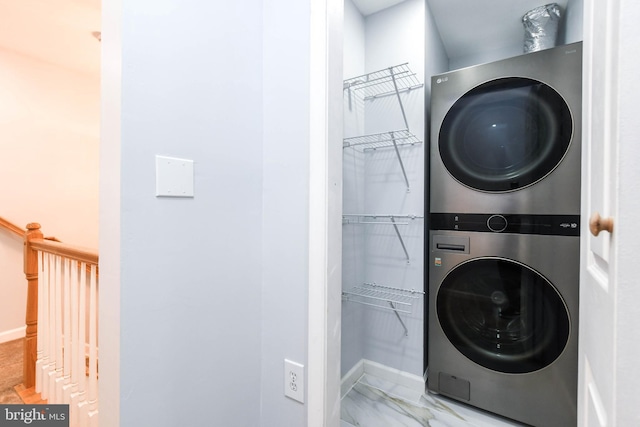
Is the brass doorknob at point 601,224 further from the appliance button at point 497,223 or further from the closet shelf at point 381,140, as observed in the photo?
the closet shelf at point 381,140

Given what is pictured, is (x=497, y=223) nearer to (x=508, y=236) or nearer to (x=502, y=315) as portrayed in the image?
(x=508, y=236)

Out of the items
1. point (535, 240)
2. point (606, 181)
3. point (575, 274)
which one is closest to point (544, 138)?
point (535, 240)

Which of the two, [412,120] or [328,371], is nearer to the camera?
[328,371]

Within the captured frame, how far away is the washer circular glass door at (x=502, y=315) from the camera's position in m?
1.40

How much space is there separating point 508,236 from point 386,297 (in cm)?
84

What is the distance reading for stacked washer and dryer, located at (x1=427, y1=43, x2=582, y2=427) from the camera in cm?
136

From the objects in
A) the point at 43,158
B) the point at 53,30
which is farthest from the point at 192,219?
the point at 43,158

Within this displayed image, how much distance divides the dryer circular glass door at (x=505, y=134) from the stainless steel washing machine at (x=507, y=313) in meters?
0.24

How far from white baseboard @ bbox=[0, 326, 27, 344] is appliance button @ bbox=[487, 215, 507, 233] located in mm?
3971

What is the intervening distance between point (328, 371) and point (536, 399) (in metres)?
1.25

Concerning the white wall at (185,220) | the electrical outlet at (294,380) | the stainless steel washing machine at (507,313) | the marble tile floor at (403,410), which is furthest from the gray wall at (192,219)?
the stainless steel washing machine at (507,313)

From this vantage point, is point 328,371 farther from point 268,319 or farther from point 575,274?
point 575,274

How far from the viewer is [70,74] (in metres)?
3.01

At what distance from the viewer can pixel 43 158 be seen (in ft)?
9.16
